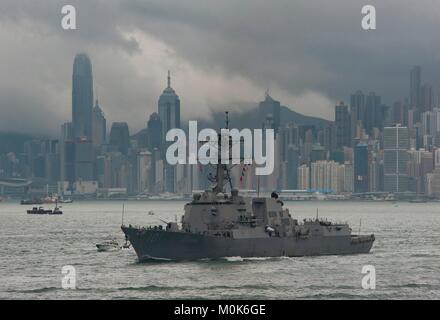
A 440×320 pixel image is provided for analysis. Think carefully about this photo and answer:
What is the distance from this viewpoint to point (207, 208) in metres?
70.1

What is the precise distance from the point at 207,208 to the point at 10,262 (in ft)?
54.8

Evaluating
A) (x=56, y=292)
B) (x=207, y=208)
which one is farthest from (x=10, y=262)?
(x=56, y=292)

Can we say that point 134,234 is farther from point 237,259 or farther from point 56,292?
point 56,292

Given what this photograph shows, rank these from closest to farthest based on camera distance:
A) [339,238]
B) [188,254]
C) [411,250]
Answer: [188,254] < [339,238] < [411,250]

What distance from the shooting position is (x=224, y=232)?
224 feet

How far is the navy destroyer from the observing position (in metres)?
67.7

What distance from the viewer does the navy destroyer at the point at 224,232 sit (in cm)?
6769
